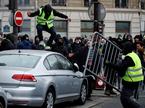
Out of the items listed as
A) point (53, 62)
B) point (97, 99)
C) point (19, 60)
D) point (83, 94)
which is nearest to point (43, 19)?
point (83, 94)

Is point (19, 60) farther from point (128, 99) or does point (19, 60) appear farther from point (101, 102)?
point (101, 102)

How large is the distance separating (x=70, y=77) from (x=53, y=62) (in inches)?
36.7

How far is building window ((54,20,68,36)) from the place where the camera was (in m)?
50.2

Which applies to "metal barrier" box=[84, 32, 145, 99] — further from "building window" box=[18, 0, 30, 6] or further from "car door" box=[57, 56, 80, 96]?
"building window" box=[18, 0, 30, 6]

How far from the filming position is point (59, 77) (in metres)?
14.4

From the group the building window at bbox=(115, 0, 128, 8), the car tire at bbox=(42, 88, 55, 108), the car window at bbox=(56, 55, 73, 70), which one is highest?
the building window at bbox=(115, 0, 128, 8)

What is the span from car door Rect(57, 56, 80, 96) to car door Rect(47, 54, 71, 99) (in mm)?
83

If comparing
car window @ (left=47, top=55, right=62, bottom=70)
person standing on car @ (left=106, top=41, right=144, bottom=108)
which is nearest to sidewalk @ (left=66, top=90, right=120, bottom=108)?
car window @ (left=47, top=55, right=62, bottom=70)

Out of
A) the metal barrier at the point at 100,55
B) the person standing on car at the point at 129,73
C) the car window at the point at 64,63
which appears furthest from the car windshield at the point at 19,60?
the metal barrier at the point at 100,55

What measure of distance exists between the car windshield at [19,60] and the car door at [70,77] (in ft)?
4.22

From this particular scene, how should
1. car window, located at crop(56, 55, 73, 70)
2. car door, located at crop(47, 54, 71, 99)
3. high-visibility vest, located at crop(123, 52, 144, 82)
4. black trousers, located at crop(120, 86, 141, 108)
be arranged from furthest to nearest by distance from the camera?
car window, located at crop(56, 55, 73, 70) → car door, located at crop(47, 54, 71, 99) → high-visibility vest, located at crop(123, 52, 144, 82) → black trousers, located at crop(120, 86, 141, 108)

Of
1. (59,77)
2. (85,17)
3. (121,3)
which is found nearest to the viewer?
(59,77)

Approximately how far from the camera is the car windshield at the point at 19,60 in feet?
44.9

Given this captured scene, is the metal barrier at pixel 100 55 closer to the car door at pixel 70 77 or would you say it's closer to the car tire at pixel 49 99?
the car door at pixel 70 77
